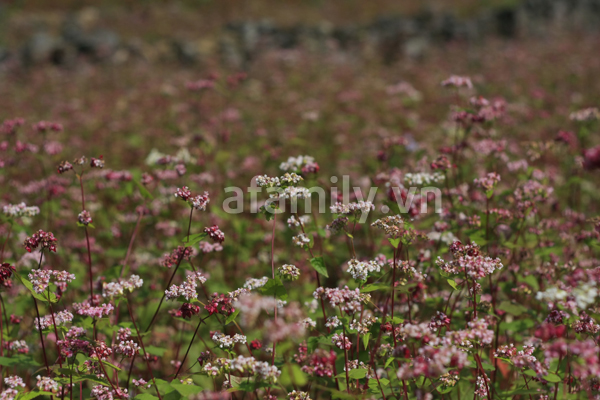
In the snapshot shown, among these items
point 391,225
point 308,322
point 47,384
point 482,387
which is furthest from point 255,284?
point 482,387

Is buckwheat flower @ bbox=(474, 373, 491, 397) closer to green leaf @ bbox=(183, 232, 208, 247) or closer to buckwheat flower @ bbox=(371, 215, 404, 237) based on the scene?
buckwheat flower @ bbox=(371, 215, 404, 237)

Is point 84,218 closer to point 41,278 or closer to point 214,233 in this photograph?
point 41,278

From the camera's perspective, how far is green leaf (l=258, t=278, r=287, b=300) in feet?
8.93

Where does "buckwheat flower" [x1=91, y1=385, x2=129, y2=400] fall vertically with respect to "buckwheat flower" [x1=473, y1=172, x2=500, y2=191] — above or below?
below

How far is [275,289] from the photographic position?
9.04 ft

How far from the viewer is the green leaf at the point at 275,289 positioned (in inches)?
107

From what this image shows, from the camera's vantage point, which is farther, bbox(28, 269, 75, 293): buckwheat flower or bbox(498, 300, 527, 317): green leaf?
bbox(498, 300, 527, 317): green leaf

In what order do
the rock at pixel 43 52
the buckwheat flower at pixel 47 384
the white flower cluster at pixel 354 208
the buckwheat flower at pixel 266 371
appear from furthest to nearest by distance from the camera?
the rock at pixel 43 52 < the white flower cluster at pixel 354 208 < the buckwheat flower at pixel 47 384 < the buckwheat flower at pixel 266 371

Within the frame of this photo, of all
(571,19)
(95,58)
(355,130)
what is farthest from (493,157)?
(571,19)

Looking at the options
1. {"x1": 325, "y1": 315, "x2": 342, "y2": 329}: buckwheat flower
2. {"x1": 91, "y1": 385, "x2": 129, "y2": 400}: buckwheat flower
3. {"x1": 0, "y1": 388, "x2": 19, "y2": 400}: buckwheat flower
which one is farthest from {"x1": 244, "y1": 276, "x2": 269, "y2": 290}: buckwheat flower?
{"x1": 0, "y1": 388, "x2": 19, "y2": 400}: buckwheat flower

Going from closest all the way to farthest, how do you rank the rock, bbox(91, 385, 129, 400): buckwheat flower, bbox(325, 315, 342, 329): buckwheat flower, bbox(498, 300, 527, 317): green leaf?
bbox(91, 385, 129, 400): buckwheat flower < bbox(325, 315, 342, 329): buckwheat flower < bbox(498, 300, 527, 317): green leaf < the rock

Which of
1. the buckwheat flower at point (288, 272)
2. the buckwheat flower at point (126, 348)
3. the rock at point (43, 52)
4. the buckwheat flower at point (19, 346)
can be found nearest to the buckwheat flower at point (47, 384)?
the buckwheat flower at point (126, 348)

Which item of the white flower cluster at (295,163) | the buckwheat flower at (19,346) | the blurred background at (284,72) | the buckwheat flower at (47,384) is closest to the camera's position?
the buckwheat flower at (47,384)

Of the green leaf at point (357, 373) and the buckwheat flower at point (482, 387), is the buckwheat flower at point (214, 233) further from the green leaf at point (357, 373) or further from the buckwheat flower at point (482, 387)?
the buckwheat flower at point (482, 387)
